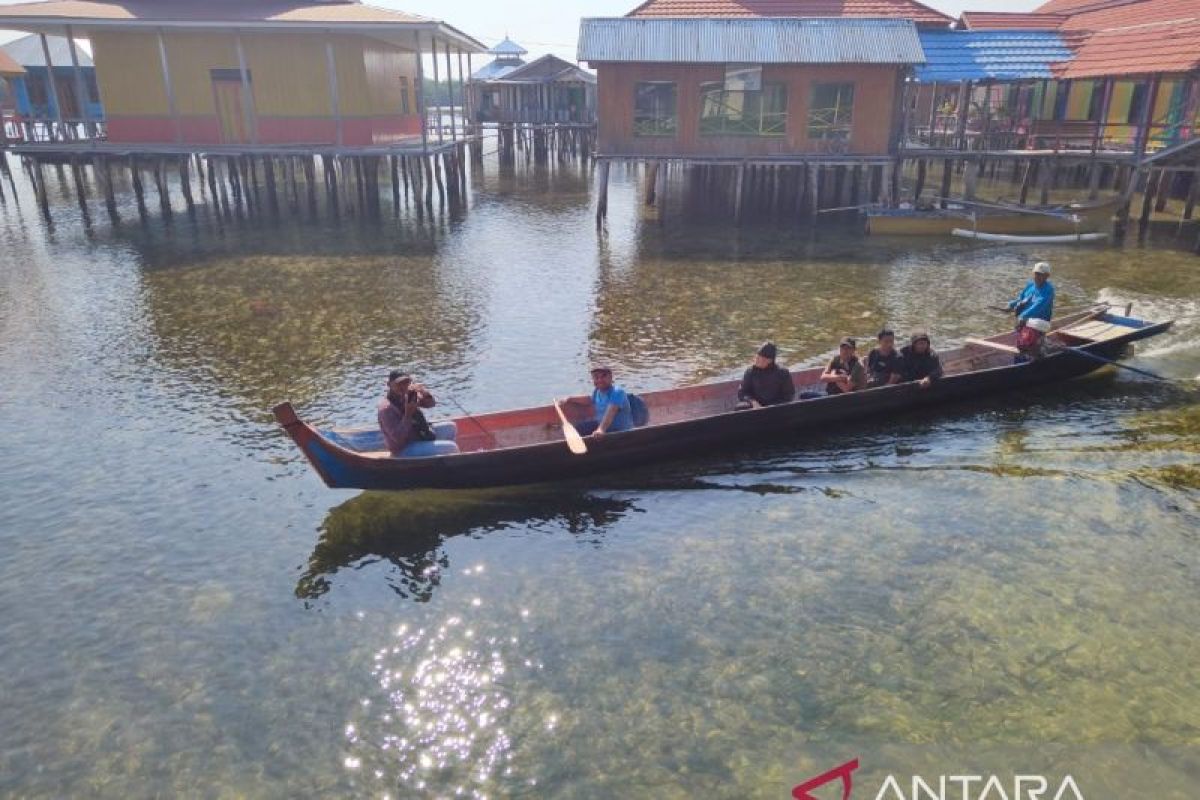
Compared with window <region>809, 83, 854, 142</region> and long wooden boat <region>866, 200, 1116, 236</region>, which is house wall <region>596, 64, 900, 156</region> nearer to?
window <region>809, 83, 854, 142</region>

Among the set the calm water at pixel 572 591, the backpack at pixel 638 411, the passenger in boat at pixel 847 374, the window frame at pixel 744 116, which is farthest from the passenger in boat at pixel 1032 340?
the window frame at pixel 744 116

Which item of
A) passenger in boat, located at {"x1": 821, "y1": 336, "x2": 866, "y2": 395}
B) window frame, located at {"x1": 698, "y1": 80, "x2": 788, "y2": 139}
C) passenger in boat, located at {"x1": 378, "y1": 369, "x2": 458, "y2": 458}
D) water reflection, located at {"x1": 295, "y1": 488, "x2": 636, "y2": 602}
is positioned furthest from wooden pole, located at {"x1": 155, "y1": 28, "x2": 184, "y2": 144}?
passenger in boat, located at {"x1": 821, "y1": 336, "x2": 866, "y2": 395}

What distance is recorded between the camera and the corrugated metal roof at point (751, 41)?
23.9m

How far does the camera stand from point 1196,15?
23.9 m

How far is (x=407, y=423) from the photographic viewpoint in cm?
921

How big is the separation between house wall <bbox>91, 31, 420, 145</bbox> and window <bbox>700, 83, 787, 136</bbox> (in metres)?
11.5

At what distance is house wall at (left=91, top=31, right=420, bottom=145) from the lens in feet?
86.1

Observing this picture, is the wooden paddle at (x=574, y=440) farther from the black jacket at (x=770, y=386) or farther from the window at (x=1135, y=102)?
the window at (x=1135, y=102)

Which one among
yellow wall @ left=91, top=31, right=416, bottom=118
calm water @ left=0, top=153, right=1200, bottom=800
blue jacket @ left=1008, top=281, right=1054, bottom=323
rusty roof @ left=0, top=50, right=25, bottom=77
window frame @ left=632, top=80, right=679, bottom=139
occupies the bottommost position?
calm water @ left=0, top=153, right=1200, bottom=800

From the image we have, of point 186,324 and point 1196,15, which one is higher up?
point 1196,15

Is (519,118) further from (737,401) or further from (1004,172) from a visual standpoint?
(737,401)

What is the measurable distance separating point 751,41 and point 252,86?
53.9ft

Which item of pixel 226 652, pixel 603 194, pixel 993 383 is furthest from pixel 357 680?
pixel 603 194

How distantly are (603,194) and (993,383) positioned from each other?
16.7 m
